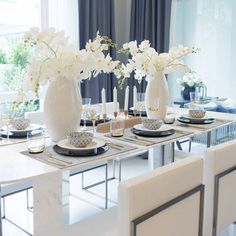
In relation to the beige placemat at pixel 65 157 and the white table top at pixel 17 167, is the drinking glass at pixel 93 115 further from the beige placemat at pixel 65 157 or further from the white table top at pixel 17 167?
the white table top at pixel 17 167

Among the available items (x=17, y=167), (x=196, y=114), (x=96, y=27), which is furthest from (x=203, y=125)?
(x=96, y=27)

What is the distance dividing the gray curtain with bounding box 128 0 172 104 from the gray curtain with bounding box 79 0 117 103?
1.04 ft

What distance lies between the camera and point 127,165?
4.30m

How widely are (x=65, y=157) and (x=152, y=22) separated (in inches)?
127

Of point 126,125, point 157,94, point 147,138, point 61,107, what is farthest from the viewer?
point 157,94

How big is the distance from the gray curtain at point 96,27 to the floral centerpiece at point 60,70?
2.28 m

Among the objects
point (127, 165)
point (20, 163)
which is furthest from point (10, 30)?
point (20, 163)

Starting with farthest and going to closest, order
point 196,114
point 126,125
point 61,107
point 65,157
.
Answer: point 196,114 → point 126,125 → point 61,107 → point 65,157

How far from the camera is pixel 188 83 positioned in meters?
4.42

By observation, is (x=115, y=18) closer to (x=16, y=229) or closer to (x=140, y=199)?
(x=16, y=229)

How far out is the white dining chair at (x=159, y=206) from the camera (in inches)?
52.5

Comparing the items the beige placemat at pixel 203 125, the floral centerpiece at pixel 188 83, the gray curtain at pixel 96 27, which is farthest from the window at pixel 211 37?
the beige placemat at pixel 203 125

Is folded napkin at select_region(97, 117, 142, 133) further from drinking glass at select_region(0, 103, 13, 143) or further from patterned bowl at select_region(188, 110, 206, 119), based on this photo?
drinking glass at select_region(0, 103, 13, 143)

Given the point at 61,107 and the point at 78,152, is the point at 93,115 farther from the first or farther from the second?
the point at 78,152
